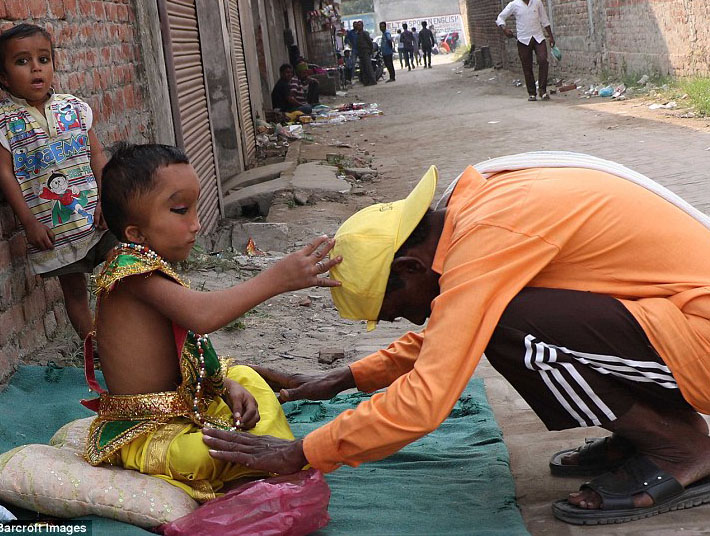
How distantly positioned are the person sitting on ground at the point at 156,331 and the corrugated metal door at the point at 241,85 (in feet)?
28.7

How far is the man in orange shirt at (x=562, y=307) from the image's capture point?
2104 mm

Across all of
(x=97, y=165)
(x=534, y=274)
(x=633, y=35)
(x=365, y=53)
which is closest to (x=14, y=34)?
(x=97, y=165)

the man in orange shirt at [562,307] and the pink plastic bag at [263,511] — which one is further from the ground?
the man in orange shirt at [562,307]

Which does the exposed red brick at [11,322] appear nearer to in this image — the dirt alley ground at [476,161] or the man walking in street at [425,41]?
the dirt alley ground at [476,161]

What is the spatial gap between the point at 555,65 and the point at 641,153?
1043 centimetres

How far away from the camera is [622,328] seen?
87.0 inches

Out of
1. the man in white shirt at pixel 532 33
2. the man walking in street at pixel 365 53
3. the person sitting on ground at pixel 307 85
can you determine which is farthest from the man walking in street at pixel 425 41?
the man in white shirt at pixel 532 33

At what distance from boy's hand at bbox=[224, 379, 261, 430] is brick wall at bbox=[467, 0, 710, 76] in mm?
10649

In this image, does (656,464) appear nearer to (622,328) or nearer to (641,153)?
(622,328)

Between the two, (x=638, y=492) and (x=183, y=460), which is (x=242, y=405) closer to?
(x=183, y=460)

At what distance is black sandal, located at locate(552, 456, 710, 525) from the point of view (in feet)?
7.58

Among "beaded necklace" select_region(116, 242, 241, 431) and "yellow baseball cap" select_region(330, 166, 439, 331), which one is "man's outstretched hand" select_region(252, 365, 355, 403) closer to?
"beaded necklace" select_region(116, 242, 241, 431)

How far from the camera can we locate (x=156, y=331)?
2.45m

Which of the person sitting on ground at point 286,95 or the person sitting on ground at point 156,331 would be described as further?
the person sitting on ground at point 286,95
